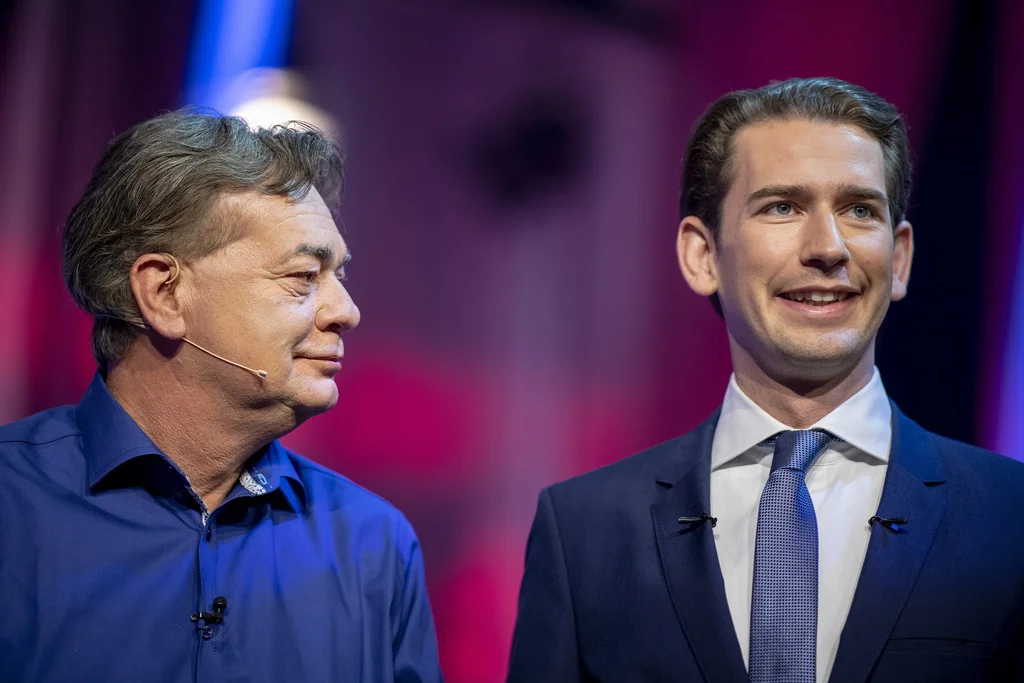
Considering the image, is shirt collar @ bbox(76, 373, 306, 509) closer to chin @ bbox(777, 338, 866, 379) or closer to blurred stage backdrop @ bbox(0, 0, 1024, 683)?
blurred stage backdrop @ bbox(0, 0, 1024, 683)

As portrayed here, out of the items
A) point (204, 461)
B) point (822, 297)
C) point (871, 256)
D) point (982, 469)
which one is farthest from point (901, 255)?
point (204, 461)

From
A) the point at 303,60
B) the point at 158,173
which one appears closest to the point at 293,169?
the point at 158,173

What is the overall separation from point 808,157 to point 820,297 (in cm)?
37

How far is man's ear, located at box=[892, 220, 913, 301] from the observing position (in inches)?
112

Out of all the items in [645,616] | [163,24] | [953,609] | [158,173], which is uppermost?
[163,24]

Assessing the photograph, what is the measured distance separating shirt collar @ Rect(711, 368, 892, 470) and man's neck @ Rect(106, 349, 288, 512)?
120 cm

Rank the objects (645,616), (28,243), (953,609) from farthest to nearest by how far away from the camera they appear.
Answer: (28,243)
(645,616)
(953,609)

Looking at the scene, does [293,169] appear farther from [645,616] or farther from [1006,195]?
[1006,195]

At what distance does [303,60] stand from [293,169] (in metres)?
1.14

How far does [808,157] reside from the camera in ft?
9.02

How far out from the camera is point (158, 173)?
9.37ft

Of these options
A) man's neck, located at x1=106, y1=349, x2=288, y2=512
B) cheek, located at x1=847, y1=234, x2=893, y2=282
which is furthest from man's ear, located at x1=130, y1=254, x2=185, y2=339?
cheek, located at x1=847, y1=234, x2=893, y2=282

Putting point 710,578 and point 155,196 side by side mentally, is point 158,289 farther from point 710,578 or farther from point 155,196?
point 710,578

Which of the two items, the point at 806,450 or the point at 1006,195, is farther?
the point at 1006,195
